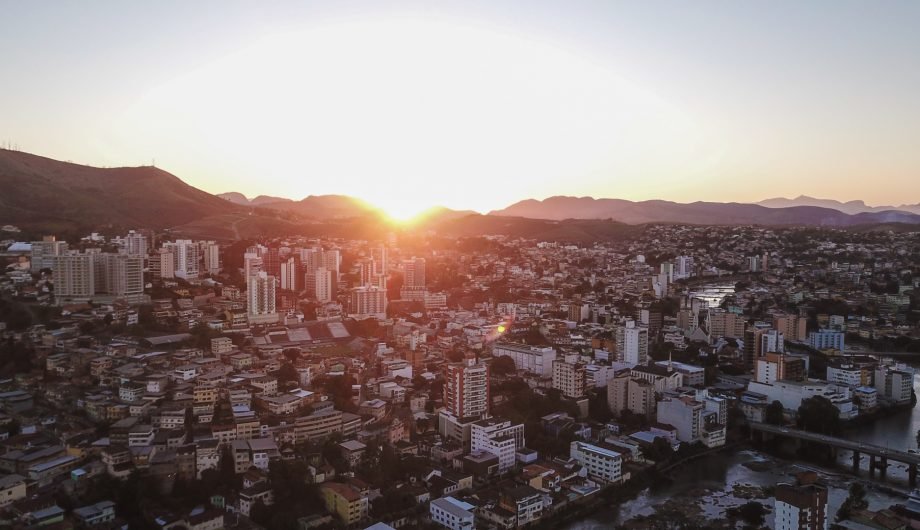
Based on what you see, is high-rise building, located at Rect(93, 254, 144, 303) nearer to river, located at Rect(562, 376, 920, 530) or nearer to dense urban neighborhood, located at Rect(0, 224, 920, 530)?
dense urban neighborhood, located at Rect(0, 224, 920, 530)

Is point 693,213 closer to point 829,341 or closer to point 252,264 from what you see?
point 829,341

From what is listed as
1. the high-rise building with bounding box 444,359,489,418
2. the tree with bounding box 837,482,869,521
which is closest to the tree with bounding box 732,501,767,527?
the tree with bounding box 837,482,869,521

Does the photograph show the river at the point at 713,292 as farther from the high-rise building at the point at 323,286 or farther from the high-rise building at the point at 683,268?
the high-rise building at the point at 323,286

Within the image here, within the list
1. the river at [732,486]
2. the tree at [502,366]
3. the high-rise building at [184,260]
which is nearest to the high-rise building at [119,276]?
the high-rise building at [184,260]

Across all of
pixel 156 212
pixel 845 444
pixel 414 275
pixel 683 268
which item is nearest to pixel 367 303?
pixel 414 275

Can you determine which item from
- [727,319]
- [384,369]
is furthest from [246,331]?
[727,319]
